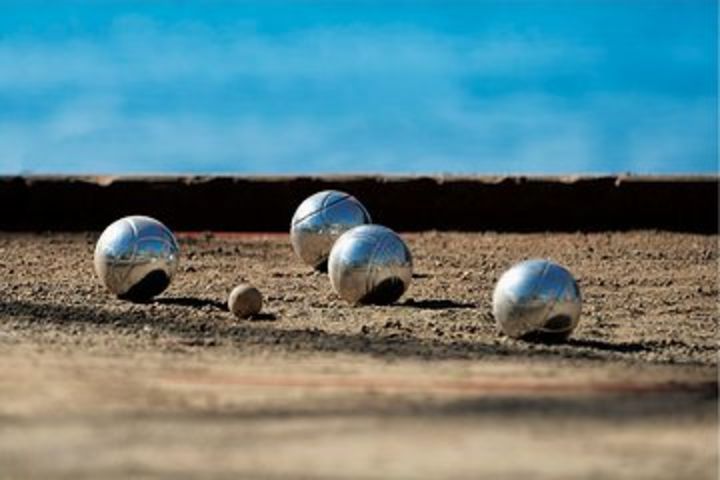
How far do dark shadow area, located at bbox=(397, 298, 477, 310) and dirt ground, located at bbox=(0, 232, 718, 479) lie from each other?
26 mm

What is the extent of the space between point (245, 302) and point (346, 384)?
11.3 ft

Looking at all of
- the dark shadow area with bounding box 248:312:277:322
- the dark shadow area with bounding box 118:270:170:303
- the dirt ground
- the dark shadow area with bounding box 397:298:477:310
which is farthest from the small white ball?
the dark shadow area with bounding box 397:298:477:310

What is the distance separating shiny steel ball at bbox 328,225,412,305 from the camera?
12.6 m

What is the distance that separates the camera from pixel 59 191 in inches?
834

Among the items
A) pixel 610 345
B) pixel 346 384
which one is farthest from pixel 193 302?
pixel 346 384

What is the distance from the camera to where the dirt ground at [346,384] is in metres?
Answer: 7.00

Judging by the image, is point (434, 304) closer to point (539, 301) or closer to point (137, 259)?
point (137, 259)

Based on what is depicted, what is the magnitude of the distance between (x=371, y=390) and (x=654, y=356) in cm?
275

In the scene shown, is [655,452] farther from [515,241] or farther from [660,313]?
[515,241]

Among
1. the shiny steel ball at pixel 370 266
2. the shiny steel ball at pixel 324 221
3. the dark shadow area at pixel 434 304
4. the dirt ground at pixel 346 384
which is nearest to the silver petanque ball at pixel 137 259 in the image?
the dirt ground at pixel 346 384

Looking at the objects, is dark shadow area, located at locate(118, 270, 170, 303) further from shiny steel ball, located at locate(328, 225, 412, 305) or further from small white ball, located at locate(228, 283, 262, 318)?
shiny steel ball, located at locate(328, 225, 412, 305)

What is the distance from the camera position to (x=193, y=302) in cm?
1332

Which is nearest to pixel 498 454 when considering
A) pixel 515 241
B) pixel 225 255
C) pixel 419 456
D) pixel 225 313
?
pixel 419 456

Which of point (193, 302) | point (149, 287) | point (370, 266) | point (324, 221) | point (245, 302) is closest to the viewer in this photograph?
point (245, 302)
